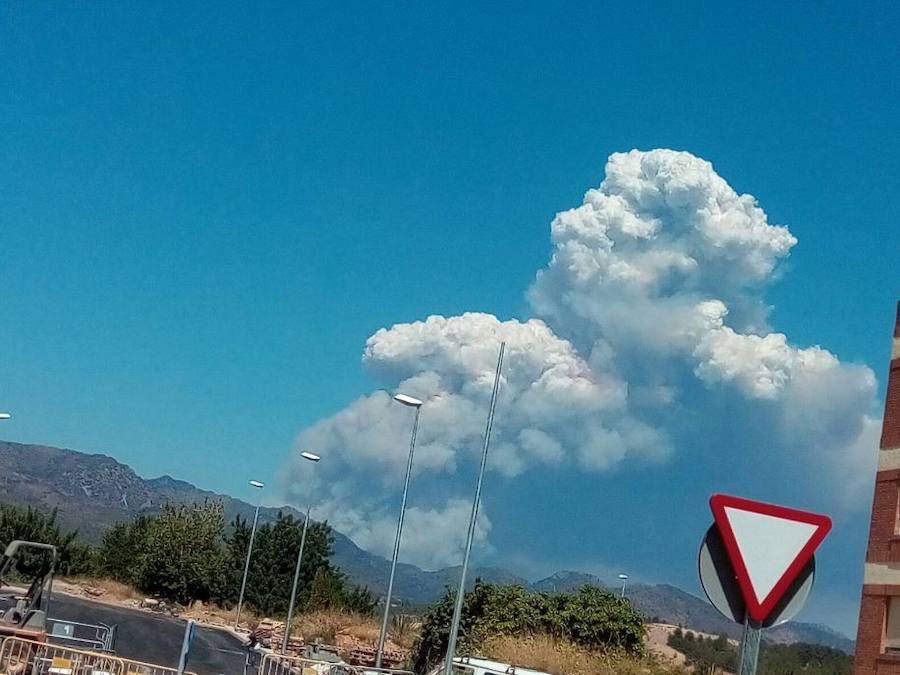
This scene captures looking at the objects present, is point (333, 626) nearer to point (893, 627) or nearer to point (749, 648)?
point (893, 627)

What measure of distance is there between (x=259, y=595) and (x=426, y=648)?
32910mm

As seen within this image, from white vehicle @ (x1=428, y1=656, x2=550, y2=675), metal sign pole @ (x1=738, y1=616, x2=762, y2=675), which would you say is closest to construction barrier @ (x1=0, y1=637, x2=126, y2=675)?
white vehicle @ (x1=428, y1=656, x2=550, y2=675)

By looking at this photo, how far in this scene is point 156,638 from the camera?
44.7m

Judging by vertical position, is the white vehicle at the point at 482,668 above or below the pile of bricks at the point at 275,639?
above

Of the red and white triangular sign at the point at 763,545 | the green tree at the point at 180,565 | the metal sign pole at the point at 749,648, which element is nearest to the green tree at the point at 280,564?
the green tree at the point at 180,565

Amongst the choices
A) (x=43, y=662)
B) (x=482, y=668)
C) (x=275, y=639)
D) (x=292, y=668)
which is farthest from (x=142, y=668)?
(x=275, y=639)

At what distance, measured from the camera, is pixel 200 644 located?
45.1 m

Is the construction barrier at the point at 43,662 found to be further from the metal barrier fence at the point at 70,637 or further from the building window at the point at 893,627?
the building window at the point at 893,627

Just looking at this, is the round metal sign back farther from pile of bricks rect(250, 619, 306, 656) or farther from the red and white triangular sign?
pile of bricks rect(250, 619, 306, 656)

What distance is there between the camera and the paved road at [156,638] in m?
36.6

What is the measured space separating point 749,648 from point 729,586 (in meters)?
0.33

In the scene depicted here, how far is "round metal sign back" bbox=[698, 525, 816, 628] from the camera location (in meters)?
6.13

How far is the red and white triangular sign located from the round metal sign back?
0.05 meters

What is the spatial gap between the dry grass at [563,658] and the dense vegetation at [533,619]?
1.85ft
